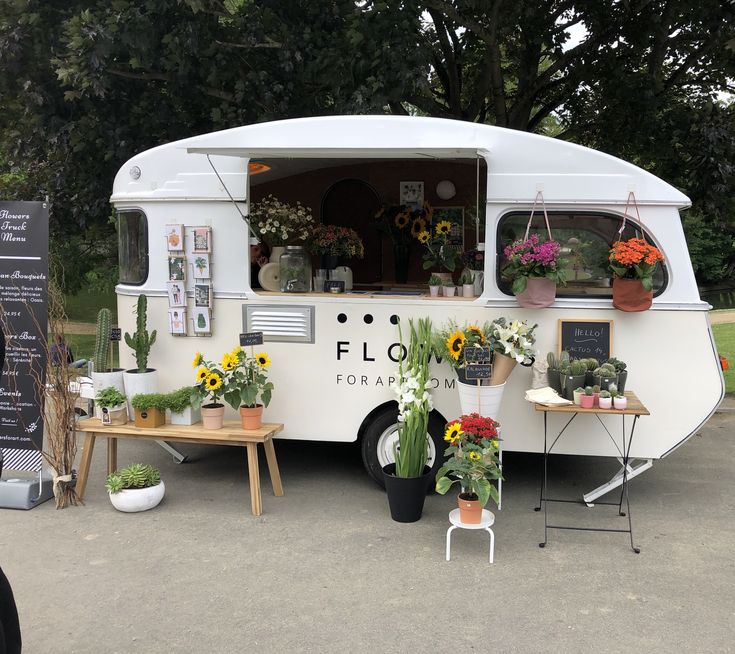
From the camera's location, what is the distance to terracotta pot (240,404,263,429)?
5.16 metres

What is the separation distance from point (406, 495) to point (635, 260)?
2.19 m

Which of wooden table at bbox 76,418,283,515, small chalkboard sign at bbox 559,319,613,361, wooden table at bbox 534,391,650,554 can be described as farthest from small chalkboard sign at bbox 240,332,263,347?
small chalkboard sign at bbox 559,319,613,361

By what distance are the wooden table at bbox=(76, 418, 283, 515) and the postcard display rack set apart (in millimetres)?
783

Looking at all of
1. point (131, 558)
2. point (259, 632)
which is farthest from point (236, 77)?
point (259, 632)

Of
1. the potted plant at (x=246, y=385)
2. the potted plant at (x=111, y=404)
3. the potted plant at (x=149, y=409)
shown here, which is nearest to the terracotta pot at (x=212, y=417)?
the potted plant at (x=246, y=385)

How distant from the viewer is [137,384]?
538cm

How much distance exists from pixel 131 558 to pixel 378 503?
1793 millimetres

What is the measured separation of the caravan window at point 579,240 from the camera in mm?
5070

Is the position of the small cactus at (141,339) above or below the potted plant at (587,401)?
above

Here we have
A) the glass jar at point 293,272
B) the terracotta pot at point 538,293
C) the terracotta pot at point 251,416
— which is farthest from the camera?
the glass jar at point 293,272

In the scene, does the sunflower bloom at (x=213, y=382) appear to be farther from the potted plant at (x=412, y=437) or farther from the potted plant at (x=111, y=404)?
the potted plant at (x=412, y=437)

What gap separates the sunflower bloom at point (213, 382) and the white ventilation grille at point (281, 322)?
51 cm

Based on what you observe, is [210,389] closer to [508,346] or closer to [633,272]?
[508,346]

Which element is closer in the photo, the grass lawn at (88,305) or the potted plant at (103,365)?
the potted plant at (103,365)
